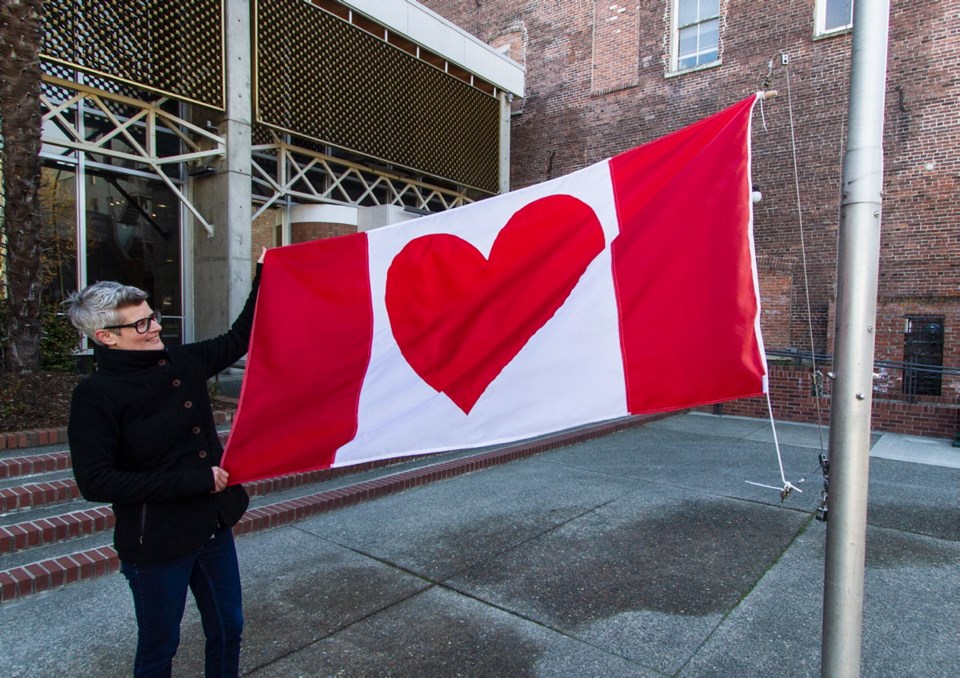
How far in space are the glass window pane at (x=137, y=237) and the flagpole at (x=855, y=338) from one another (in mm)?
10672

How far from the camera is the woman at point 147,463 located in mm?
2051

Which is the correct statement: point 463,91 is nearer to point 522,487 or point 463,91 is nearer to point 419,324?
point 522,487

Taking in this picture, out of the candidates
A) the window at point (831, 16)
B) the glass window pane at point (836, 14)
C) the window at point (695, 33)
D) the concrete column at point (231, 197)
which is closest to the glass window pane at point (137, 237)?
the concrete column at point (231, 197)

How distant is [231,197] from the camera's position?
9547 mm

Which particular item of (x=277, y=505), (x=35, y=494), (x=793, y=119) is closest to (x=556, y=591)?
(x=277, y=505)

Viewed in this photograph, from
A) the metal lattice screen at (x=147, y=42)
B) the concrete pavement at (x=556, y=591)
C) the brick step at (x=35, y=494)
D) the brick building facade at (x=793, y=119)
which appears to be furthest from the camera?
the brick building facade at (x=793, y=119)

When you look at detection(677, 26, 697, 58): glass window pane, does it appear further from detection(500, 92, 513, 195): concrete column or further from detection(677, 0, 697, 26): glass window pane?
detection(500, 92, 513, 195): concrete column

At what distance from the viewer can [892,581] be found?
3.99 metres

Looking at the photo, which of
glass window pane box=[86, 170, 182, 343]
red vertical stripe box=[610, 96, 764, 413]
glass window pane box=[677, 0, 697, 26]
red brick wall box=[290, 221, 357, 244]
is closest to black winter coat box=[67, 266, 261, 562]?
red vertical stripe box=[610, 96, 764, 413]

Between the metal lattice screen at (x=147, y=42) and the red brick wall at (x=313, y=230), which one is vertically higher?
the metal lattice screen at (x=147, y=42)

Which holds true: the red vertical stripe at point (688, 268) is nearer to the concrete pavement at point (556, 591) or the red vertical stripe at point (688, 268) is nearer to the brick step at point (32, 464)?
the concrete pavement at point (556, 591)

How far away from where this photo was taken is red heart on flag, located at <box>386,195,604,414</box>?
2463mm

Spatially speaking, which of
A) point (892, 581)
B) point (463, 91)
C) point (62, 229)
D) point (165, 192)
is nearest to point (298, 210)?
point (165, 192)

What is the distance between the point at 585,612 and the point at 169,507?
242 centimetres
